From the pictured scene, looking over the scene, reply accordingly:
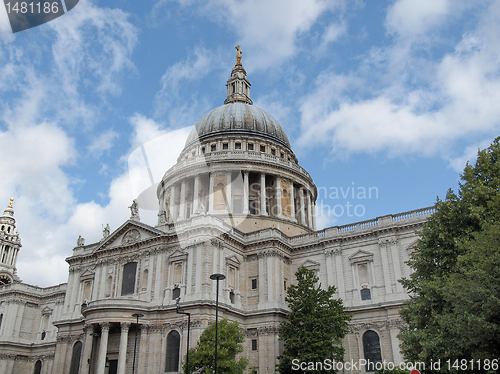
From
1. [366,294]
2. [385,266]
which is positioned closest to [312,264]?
[366,294]

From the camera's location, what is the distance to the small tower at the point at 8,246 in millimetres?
82375

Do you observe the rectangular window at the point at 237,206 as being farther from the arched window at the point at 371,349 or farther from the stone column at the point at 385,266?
the arched window at the point at 371,349

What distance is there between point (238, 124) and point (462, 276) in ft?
162

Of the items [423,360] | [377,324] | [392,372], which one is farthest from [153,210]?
[423,360]

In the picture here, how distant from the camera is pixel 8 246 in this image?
285ft

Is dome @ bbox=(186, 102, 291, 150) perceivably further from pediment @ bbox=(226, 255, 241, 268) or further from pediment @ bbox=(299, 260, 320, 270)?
pediment @ bbox=(226, 255, 241, 268)

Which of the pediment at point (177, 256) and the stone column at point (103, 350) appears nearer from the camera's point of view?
the stone column at point (103, 350)

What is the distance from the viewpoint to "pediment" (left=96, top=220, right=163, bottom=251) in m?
45.8

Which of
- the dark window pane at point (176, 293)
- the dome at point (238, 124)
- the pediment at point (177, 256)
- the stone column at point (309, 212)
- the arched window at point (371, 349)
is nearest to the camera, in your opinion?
the arched window at point (371, 349)

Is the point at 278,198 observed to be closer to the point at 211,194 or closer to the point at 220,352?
the point at 211,194

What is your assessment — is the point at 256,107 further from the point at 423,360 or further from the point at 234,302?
the point at 423,360

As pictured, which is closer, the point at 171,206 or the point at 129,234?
the point at 129,234

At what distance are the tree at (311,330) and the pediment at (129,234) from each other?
16077 mm

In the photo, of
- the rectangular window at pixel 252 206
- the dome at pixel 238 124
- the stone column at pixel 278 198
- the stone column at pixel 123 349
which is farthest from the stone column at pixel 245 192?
the stone column at pixel 123 349
